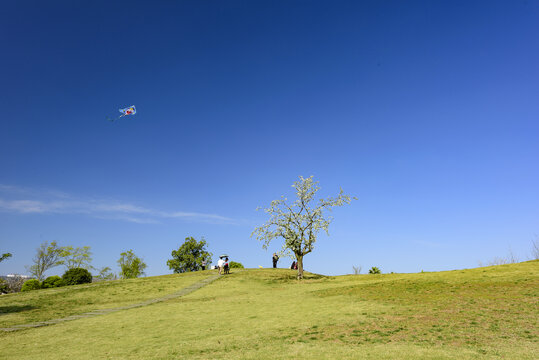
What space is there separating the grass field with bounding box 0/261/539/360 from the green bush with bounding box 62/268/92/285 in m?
16.9

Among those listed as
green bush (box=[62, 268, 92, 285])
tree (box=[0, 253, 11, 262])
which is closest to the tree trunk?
green bush (box=[62, 268, 92, 285])

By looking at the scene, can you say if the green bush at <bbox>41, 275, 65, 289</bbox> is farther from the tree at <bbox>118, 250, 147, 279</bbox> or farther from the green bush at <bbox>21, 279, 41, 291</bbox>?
the tree at <bbox>118, 250, 147, 279</bbox>

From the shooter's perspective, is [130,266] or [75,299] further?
[130,266]

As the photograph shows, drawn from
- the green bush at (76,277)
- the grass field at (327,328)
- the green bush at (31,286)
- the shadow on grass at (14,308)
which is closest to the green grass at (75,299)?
the shadow on grass at (14,308)

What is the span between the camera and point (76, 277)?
4103 cm

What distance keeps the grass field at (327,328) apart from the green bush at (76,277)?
16.9m

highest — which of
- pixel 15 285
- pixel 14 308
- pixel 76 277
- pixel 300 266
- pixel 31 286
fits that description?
pixel 300 266

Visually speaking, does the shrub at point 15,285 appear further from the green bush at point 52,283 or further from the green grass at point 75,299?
the green grass at point 75,299

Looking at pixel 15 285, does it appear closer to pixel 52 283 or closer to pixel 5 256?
pixel 5 256

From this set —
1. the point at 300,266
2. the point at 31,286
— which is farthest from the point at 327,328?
the point at 31,286

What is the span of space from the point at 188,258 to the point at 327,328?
5803cm

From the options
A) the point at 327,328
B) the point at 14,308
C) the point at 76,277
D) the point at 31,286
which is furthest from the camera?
the point at 76,277

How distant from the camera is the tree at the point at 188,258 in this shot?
6725cm

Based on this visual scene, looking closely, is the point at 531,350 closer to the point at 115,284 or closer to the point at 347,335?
the point at 347,335
